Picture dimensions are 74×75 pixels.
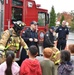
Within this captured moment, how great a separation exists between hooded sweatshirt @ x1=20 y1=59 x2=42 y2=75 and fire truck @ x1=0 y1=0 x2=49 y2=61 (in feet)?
23.9

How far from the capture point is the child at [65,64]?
16.0 feet

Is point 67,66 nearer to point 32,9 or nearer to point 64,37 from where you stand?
point 64,37

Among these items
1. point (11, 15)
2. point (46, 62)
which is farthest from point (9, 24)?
point (46, 62)

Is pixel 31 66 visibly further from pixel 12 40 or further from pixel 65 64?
pixel 12 40

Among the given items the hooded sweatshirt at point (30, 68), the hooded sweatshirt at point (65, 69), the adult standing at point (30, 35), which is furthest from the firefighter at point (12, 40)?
the adult standing at point (30, 35)

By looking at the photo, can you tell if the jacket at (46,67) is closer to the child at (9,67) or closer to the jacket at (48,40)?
the child at (9,67)

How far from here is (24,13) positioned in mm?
14766

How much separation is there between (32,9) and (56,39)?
11.4 ft

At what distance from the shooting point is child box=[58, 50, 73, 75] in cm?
488

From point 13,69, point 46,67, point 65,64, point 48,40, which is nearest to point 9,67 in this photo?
point 13,69

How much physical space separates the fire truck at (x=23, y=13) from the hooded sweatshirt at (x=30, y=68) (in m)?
7.30

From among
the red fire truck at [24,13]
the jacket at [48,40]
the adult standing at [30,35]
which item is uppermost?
the red fire truck at [24,13]

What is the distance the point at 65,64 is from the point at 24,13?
394 inches

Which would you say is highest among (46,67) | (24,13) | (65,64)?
(24,13)
